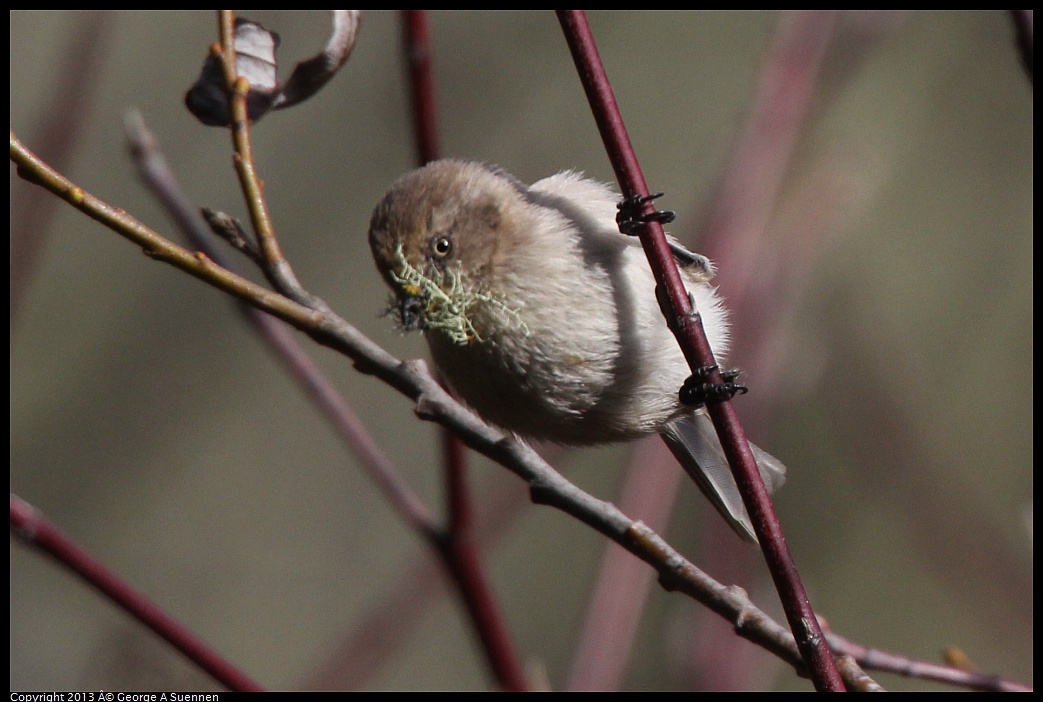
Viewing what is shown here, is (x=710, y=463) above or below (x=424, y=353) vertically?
below

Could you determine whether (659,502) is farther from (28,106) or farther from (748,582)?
(28,106)

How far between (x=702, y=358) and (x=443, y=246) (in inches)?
27.4

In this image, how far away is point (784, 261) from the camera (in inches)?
103

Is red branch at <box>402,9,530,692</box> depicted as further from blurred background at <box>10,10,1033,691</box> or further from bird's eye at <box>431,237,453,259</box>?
blurred background at <box>10,10,1033,691</box>

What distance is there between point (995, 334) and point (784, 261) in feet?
12.9

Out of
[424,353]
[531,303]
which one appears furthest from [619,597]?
[424,353]

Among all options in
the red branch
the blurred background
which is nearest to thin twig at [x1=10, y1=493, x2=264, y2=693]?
the red branch

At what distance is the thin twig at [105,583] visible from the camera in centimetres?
156

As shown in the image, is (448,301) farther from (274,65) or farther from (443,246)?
(274,65)

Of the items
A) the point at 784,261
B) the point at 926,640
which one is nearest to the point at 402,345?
the point at 784,261

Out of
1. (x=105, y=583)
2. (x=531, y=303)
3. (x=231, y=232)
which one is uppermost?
(x=531, y=303)

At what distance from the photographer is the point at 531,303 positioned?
1.89 meters

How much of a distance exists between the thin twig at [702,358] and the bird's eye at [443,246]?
0.59m

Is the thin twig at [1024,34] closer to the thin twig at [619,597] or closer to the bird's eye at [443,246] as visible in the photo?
the bird's eye at [443,246]
